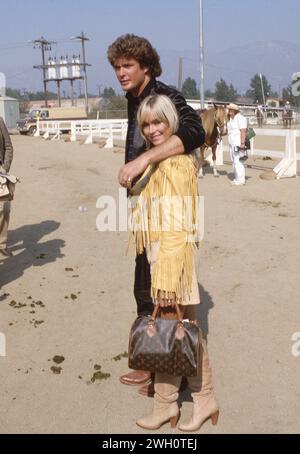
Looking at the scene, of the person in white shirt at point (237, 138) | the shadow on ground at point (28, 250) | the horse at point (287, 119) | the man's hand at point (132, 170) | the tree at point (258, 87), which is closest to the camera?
the man's hand at point (132, 170)

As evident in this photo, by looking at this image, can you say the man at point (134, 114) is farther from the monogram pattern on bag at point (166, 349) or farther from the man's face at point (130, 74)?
the monogram pattern on bag at point (166, 349)

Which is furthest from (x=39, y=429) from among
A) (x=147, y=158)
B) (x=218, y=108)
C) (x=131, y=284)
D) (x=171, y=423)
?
(x=218, y=108)

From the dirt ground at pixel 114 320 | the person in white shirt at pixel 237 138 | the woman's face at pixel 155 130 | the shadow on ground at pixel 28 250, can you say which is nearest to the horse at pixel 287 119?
the person in white shirt at pixel 237 138

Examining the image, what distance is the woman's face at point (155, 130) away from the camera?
2727mm

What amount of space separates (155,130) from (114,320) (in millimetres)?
2483

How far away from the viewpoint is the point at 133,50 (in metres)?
2.99

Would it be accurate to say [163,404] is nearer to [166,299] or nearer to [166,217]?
[166,299]

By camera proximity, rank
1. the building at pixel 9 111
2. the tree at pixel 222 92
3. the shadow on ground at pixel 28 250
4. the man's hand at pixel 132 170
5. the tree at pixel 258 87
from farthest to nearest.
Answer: the tree at pixel 222 92 → the tree at pixel 258 87 → the building at pixel 9 111 → the shadow on ground at pixel 28 250 → the man's hand at pixel 132 170

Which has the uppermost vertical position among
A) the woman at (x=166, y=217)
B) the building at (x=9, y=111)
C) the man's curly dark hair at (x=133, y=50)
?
the building at (x=9, y=111)

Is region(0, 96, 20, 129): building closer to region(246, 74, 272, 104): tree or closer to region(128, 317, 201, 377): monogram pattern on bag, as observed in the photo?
region(128, 317, 201, 377): monogram pattern on bag

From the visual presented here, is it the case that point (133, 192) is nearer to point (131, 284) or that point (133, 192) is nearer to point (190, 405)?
point (190, 405)

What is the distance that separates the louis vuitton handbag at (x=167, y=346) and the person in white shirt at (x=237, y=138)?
9.22 m

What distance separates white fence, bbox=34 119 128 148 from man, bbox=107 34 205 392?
766 inches

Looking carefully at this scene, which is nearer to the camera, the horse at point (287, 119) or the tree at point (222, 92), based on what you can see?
the horse at point (287, 119)
